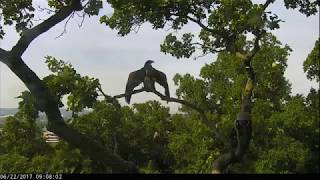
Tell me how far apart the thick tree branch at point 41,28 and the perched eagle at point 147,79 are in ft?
3.13

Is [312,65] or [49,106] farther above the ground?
[312,65]

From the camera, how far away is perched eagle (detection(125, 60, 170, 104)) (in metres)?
4.75

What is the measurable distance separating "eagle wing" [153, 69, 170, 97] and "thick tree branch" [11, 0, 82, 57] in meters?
1.08

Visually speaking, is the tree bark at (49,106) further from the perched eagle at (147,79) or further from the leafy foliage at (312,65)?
the leafy foliage at (312,65)

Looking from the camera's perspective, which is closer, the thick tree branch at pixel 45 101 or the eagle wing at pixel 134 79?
the thick tree branch at pixel 45 101

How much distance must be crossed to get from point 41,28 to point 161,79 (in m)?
1.47

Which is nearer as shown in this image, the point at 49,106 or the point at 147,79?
the point at 49,106

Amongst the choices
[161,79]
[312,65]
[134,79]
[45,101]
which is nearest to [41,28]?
[45,101]

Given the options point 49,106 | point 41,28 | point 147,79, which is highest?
point 41,28

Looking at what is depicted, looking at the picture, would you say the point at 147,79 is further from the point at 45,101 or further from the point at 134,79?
the point at 45,101

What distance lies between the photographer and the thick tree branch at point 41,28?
3973mm

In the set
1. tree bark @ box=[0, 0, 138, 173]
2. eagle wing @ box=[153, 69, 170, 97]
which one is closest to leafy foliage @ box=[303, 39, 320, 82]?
eagle wing @ box=[153, 69, 170, 97]

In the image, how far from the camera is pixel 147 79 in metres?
4.81

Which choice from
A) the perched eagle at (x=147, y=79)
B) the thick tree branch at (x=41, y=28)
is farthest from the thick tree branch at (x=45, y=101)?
the perched eagle at (x=147, y=79)
